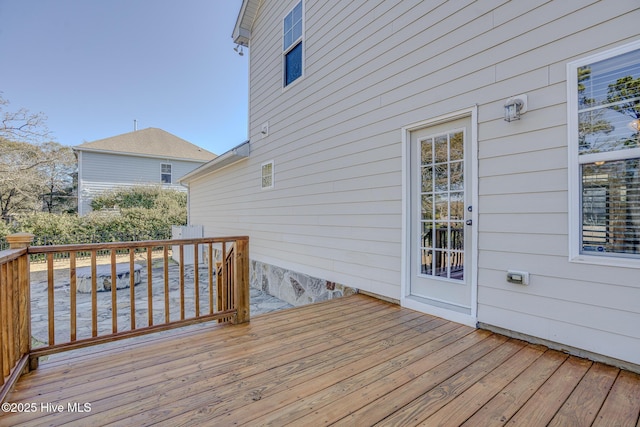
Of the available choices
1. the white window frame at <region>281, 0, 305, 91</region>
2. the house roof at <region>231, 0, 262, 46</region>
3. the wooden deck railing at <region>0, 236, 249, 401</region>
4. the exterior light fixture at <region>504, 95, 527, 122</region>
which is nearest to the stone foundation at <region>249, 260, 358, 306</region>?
the wooden deck railing at <region>0, 236, 249, 401</region>

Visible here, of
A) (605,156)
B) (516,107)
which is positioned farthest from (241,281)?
Answer: (605,156)

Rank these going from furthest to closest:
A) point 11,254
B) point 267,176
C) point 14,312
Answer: point 267,176 < point 14,312 < point 11,254

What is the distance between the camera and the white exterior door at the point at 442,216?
2.85m

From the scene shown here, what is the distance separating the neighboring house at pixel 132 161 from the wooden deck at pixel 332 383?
475 inches

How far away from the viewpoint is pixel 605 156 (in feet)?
6.64

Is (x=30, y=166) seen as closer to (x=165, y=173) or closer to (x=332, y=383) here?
(x=165, y=173)

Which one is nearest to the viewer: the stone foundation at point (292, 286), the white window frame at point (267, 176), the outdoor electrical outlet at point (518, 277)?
the outdoor electrical outlet at point (518, 277)

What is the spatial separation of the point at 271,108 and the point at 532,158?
197 inches

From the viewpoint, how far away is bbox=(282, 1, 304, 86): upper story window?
17.6 ft

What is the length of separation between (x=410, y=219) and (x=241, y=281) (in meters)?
1.98

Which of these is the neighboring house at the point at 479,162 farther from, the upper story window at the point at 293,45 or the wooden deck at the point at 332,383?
the wooden deck at the point at 332,383

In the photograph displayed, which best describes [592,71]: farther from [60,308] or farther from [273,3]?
[60,308]

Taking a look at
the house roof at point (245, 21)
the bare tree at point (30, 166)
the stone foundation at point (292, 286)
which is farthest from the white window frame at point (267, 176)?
the bare tree at point (30, 166)

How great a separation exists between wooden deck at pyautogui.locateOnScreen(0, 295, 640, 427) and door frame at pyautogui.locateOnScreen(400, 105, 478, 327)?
0.26 m
